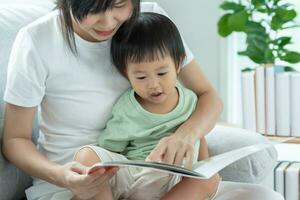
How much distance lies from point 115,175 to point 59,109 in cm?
21

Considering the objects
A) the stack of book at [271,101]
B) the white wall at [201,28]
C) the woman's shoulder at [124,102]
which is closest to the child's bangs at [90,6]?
the woman's shoulder at [124,102]

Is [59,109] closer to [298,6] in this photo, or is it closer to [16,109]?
[16,109]

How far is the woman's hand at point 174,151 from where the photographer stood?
1.23 m

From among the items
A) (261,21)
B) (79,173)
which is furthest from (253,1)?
(79,173)

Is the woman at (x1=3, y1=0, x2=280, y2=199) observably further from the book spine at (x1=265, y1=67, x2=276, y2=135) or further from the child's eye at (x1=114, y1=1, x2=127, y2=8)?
the book spine at (x1=265, y1=67, x2=276, y2=135)

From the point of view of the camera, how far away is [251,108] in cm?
218

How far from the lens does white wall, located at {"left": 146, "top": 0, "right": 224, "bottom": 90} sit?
2.44 m

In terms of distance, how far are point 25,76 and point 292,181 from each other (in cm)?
112

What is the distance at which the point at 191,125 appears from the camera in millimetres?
1364

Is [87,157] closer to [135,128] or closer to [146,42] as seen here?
[135,128]

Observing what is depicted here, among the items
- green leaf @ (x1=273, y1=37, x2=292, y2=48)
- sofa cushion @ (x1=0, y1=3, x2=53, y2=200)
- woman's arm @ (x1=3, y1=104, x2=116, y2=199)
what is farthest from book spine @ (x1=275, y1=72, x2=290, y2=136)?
woman's arm @ (x1=3, y1=104, x2=116, y2=199)

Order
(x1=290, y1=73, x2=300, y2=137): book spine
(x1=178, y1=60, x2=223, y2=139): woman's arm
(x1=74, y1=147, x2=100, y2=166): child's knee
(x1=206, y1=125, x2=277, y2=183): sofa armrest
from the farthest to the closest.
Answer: (x1=290, y1=73, x2=300, y2=137): book spine < (x1=206, y1=125, x2=277, y2=183): sofa armrest < (x1=178, y1=60, x2=223, y2=139): woman's arm < (x1=74, y1=147, x2=100, y2=166): child's knee

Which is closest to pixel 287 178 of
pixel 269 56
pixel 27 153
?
pixel 269 56

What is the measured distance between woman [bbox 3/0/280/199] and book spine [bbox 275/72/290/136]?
0.77 m
